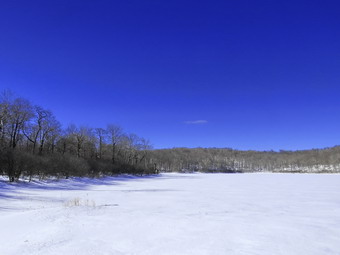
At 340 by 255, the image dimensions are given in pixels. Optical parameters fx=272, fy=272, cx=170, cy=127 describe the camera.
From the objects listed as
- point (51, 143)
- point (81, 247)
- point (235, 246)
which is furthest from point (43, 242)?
point (51, 143)

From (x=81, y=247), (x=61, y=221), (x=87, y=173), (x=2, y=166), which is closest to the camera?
(x=81, y=247)

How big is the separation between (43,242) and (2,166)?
79.4 feet

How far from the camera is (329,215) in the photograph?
1168cm

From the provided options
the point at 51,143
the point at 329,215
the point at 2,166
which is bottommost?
the point at 329,215

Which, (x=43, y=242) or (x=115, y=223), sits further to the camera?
(x=115, y=223)

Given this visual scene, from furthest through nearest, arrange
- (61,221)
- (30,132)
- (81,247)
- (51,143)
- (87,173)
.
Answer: (51,143) → (30,132) → (87,173) → (61,221) → (81,247)

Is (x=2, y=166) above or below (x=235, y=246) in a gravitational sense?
above

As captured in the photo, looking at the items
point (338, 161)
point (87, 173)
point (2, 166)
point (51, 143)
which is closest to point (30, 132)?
point (51, 143)

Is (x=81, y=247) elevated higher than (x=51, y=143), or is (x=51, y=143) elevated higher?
(x=51, y=143)

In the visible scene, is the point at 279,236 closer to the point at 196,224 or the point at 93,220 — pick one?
the point at 196,224

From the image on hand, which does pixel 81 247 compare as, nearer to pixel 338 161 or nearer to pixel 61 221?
pixel 61 221

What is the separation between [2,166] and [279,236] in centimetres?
2661

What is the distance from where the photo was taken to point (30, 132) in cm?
5553

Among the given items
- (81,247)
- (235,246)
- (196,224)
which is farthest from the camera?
(196,224)
